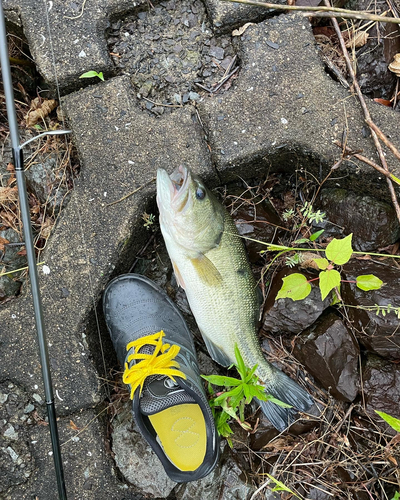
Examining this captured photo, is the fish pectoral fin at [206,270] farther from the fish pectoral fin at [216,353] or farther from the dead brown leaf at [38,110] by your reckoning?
the dead brown leaf at [38,110]

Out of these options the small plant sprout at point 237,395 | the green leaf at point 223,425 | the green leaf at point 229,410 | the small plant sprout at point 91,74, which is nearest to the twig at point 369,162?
the small plant sprout at point 237,395

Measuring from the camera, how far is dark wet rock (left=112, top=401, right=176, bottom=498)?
3.04m

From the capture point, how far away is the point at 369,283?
9.08 feet

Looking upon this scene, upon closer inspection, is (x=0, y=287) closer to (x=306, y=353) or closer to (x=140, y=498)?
(x=140, y=498)

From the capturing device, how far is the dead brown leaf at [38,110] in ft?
10.7

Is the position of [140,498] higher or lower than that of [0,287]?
lower

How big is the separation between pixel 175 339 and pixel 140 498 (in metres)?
1.16

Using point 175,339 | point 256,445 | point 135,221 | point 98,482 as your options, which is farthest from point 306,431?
point 135,221

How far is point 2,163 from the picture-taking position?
131 inches

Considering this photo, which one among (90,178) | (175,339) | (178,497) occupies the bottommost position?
(178,497)

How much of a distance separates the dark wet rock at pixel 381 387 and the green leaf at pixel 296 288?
2.64 feet

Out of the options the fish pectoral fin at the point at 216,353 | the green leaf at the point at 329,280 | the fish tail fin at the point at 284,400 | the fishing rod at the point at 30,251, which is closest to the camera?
the fishing rod at the point at 30,251

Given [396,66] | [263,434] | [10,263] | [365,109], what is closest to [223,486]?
[263,434]

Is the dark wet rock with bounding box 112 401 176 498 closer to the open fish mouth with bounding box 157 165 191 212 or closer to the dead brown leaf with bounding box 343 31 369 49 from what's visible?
the open fish mouth with bounding box 157 165 191 212
